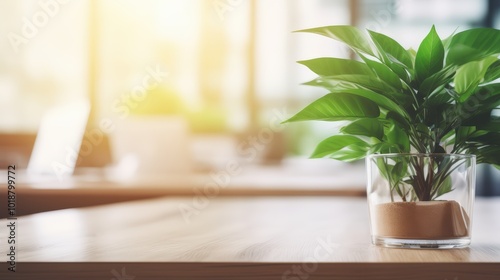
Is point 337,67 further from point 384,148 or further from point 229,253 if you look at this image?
point 229,253

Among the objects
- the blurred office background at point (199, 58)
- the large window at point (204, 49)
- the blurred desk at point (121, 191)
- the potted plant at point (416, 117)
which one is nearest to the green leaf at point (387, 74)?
the potted plant at point (416, 117)

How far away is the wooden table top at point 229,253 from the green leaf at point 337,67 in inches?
8.8

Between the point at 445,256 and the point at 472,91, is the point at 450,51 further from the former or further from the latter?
the point at 445,256

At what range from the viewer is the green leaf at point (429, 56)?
2.45ft

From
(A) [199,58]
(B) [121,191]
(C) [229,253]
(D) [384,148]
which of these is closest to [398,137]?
(D) [384,148]

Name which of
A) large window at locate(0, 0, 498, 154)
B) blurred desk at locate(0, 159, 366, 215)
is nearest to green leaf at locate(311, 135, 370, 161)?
blurred desk at locate(0, 159, 366, 215)

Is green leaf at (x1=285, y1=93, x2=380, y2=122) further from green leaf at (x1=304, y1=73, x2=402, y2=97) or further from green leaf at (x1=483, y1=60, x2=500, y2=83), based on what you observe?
green leaf at (x1=483, y1=60, x2=500, y2=83)

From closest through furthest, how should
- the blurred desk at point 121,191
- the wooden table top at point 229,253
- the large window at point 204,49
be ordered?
1. the wooden table top at point 229,253
2. the blurred desk at point 121,191
3. the large window at point 204,49

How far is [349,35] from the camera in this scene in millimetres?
762

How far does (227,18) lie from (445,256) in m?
5.88

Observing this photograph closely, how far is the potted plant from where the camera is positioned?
0.76 m

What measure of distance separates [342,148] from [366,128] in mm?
60

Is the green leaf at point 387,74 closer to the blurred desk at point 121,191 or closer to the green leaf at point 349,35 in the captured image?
the green leaf at point 349,35

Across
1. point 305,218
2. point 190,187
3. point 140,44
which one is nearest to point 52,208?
point 190,187
